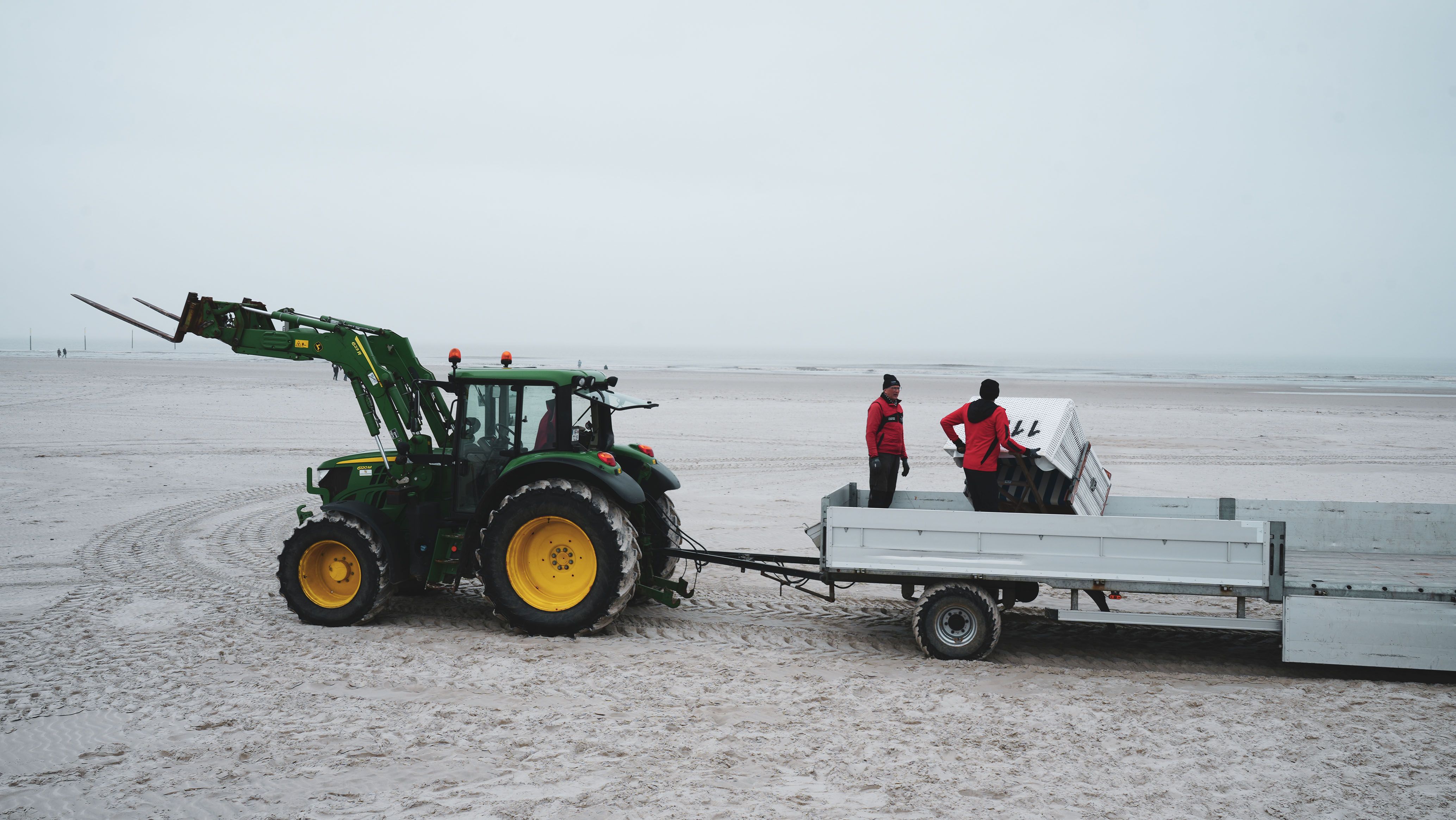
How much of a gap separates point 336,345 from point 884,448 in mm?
4630

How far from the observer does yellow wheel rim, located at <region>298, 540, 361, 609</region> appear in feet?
24.0

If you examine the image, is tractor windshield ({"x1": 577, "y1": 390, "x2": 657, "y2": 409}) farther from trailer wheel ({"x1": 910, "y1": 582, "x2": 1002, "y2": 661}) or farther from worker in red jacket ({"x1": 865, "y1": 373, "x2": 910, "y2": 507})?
trailer wheel ({"x1": 910, "y1": 582, "x2": 1002, "y2": 661})

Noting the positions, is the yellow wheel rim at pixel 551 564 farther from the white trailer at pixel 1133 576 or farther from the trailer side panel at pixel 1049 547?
the trailer side panel at pixel 1049 547

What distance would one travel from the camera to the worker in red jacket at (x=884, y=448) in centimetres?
793

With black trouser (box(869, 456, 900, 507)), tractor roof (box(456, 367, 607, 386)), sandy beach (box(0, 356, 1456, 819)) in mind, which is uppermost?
tractor roof (box(456, 367, 607, 386))

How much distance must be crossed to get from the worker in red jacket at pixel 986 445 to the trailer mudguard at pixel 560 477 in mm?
2489

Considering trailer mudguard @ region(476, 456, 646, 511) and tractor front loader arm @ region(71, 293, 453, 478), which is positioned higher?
tractor front loader arm @ region(71, 293, 453, 478)

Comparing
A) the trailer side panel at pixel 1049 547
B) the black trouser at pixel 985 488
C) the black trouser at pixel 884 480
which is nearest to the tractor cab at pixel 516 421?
the trailer side panel at pixel 1049 547

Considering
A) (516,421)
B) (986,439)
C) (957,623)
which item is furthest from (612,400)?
(957,623)

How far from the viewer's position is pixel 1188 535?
6035 mm

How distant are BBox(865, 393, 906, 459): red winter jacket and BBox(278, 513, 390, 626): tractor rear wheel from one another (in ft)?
13.5

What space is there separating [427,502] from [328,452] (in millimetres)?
10778

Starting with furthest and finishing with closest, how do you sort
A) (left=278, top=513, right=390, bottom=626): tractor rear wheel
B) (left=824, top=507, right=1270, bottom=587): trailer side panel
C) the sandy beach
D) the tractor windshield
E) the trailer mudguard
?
the tractor windshield
(left=278, top=513, right=390, bottom=626): tractor rear wheel
the trailer mudguard
(left=824, top=507, right=1270, bottom=587): trailer side panel
the sandy beach

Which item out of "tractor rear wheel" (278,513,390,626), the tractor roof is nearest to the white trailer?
the tractor roof
